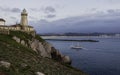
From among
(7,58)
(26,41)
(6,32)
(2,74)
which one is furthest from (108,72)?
(2,74)

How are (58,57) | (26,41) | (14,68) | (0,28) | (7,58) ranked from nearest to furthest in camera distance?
(14,68) < (7,58) < (26,41) < (0,28) < (58,57)

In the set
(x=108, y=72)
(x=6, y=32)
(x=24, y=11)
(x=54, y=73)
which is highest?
(x=24, y=11)

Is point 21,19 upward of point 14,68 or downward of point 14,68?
upward

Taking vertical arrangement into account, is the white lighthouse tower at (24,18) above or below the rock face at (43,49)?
above

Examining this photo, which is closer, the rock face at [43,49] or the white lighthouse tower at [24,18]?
the rock face at [43,49]

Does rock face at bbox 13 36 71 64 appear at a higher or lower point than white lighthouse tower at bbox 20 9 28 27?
lower

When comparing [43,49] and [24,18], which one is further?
[24,18]

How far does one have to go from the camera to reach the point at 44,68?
131 feet

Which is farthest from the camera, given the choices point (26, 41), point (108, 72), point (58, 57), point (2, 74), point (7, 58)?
point (58, 57)

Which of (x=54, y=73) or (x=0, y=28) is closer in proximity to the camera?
(x=54, y=73)

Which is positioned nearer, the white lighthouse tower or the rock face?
the rock face

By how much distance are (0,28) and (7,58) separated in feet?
167

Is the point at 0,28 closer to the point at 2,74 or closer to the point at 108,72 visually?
the point at 108,72

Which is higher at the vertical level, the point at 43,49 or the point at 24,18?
the point at 24,18
